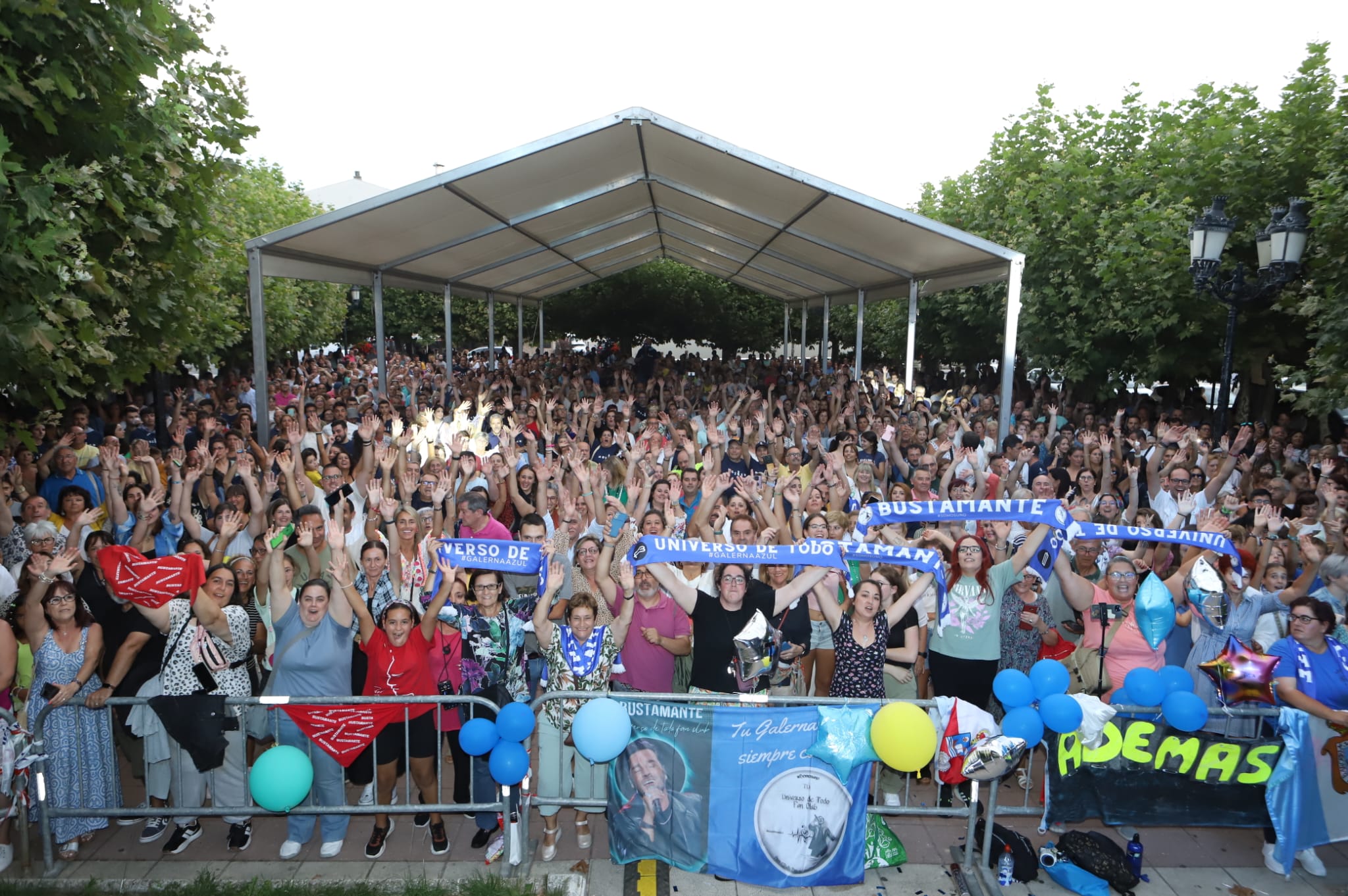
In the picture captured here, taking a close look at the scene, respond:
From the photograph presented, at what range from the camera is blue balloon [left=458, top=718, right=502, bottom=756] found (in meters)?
4.78

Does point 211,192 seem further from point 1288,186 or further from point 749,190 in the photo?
point 1288,186

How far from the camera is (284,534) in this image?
246 inches

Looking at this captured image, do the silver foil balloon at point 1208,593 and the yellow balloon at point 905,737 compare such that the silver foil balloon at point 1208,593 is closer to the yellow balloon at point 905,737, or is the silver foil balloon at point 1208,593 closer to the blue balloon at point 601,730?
the yellow balloon at point 905,737

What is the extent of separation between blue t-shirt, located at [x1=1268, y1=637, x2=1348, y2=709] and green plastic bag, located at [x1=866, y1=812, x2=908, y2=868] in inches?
102

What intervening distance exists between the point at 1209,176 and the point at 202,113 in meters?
15.2

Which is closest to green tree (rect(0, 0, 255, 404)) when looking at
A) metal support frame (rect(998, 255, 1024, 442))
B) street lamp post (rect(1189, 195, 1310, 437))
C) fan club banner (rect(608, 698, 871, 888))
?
fan club banner (rect(608, 698, 871, 888))

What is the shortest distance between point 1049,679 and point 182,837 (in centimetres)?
554

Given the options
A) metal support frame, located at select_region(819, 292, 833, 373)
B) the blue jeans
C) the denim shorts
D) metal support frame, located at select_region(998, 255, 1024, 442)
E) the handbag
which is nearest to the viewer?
the blue jeans

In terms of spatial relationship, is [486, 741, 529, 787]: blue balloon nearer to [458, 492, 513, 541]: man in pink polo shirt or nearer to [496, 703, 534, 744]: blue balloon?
→ [496, 703, 534, 744]: blue balloon

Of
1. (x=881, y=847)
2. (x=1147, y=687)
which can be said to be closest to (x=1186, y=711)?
(x=1147, y=687)

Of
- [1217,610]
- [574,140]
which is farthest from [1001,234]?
[1217,610]

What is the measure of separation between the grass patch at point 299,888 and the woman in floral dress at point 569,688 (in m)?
0.42

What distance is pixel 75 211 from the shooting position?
6.80 meters

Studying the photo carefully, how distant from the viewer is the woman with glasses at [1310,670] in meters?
5.17
